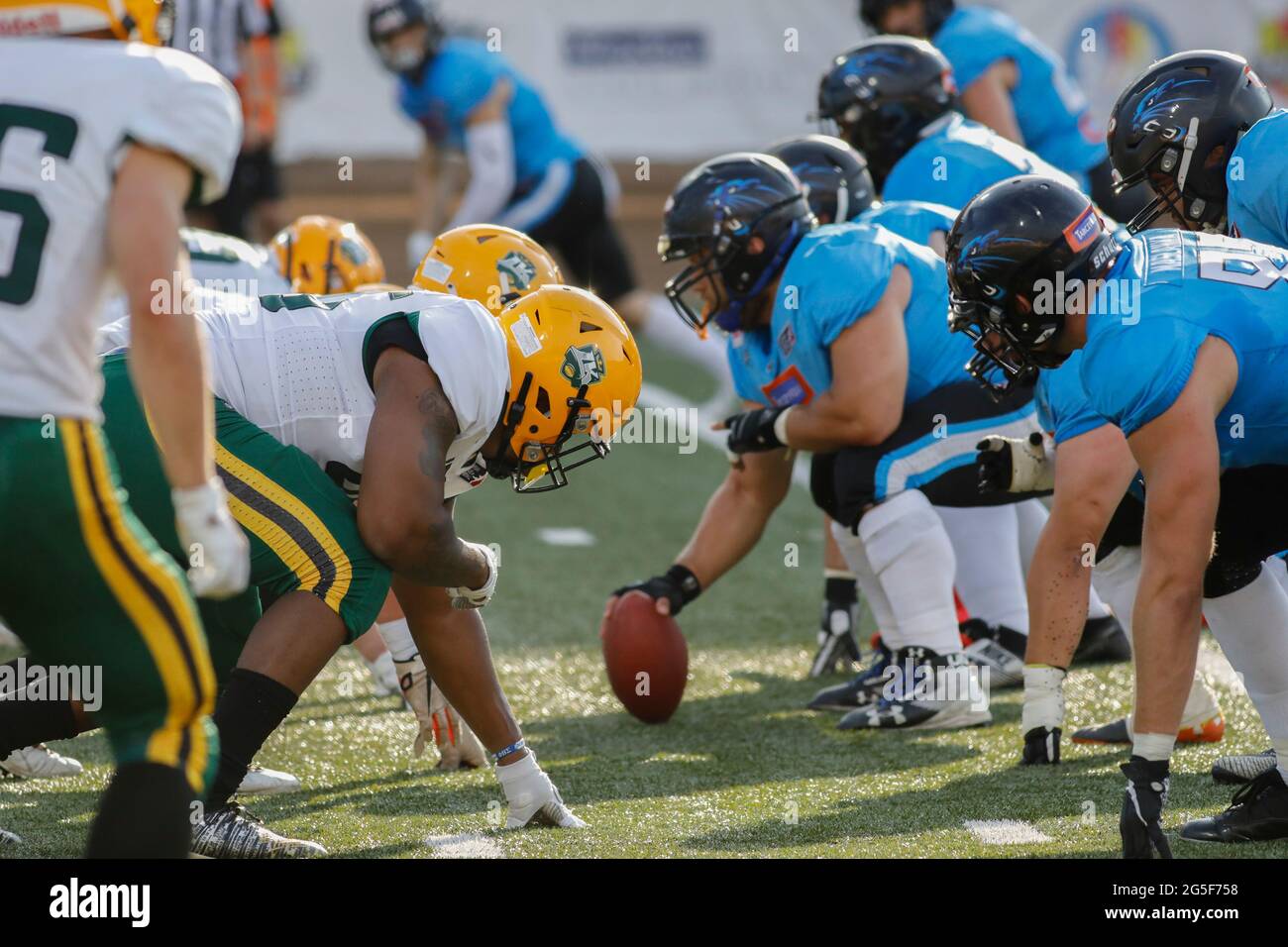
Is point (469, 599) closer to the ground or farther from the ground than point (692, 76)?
closer to the ground

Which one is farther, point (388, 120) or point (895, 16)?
point (388, 120)

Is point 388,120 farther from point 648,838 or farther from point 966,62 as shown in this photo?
point 648,838

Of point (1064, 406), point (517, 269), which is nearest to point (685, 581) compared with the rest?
point (517, 269)

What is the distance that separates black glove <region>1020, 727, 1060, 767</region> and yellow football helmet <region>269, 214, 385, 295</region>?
223cm

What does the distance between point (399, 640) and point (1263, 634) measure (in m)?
1.85

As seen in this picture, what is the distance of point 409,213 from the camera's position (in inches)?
501

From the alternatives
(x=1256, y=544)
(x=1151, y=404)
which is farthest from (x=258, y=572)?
(x=1256, y=544)

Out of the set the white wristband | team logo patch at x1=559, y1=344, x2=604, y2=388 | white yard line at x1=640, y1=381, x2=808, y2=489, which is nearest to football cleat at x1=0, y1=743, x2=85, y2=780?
team logo patch at x1=559, y1=344, x2=604, y2=388

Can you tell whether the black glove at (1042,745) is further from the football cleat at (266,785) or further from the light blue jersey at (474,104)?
the light blue jersey at (474,104)

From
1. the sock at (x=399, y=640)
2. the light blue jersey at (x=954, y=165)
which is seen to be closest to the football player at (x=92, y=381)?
the sock at (x=399, y=640)

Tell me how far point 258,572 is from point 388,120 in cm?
945

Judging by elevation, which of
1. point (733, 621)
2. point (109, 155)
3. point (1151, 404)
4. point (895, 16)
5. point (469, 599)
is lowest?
point (733, 621)

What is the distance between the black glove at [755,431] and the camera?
4.36 meters

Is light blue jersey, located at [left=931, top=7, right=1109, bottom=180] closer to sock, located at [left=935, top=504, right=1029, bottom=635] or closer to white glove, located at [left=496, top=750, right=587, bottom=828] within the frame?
sock, located at [left=935, top=504, right=1029, bottom=635]
